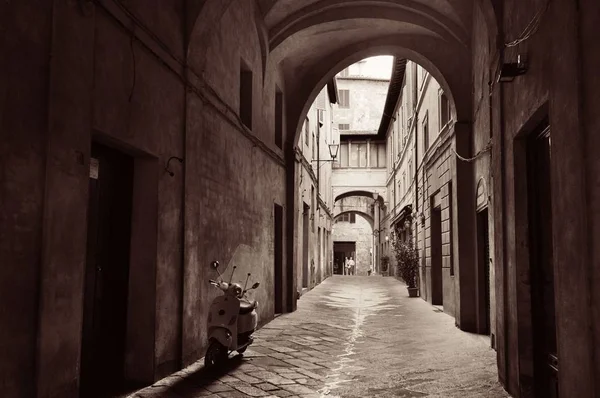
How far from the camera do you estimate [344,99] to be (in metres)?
41.9

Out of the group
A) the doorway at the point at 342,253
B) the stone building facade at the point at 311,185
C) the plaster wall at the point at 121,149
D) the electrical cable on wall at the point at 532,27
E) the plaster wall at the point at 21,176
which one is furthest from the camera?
the doorway at the point at 342,253

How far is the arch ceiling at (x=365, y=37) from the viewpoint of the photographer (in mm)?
10766

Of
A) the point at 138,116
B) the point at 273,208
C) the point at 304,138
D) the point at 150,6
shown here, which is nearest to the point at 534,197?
the point at 138,116

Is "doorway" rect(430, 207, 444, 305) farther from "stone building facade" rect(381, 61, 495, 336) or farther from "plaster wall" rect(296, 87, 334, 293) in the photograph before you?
"plaster wall" rect(296, 87, 334, 293)

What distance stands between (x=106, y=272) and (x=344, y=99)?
37556mm

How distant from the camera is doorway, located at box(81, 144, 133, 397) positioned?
5332 mm

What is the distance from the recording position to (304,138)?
722 inches

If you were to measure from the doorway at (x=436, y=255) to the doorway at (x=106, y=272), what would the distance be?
31.9 feet

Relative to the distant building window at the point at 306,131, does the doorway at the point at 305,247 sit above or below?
below

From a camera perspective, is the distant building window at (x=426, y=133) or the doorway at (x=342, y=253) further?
the doorway at (x=342, y=253)

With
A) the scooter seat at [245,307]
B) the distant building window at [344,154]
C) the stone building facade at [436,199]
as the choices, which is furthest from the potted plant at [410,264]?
the distant building window at [344,154]

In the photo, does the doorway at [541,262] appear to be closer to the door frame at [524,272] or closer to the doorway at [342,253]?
the door frame at [524,272]

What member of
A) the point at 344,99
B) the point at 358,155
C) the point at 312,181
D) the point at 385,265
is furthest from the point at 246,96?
the point at 344,99

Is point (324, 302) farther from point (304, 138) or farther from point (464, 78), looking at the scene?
point (464, 78)
